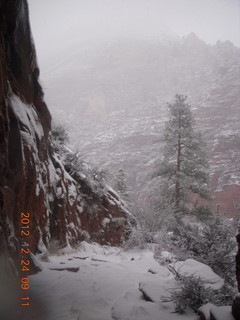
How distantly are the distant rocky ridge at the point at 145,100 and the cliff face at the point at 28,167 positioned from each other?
79.8ft

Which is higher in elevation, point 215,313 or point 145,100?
point 145,100

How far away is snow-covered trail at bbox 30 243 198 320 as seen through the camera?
403 cm

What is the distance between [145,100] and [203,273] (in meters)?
76.9

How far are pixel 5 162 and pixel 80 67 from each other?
346ft

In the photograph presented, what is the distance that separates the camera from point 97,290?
16.4ft

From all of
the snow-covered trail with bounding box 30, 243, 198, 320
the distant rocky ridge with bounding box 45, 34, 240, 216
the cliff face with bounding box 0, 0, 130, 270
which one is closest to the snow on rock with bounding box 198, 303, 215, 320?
the snow-covered trail with bounding box 30, 243, 198, 320

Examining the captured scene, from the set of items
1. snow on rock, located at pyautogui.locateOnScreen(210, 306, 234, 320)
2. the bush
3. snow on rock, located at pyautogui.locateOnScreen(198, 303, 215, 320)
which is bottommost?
the bush

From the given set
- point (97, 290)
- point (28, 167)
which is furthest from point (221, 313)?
point (28, 167)

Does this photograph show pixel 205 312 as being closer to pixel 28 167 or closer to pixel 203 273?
pixel 203 273

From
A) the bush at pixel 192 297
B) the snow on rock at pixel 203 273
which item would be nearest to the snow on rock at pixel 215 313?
the bush at pixel 192 297

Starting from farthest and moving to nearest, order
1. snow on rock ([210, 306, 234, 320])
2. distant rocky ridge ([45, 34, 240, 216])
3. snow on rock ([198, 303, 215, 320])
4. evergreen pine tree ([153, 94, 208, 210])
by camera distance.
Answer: distant rocky ridge ([45, 34, 240, 216]) < evergreen pine tree ([153, 94, 208, 210]) < snow on rock ([198, 303, 215, 320]) < snow on rock ([210, 306, 234, 320])

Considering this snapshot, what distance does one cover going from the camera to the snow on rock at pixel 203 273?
4.97m

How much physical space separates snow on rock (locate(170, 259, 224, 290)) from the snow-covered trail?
459 mm

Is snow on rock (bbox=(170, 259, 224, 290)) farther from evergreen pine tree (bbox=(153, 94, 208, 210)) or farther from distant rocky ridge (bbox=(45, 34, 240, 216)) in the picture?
distant rocky ridge (bbox=(45, 34, 240, 216))
